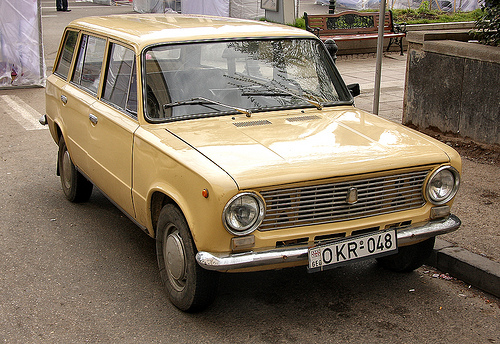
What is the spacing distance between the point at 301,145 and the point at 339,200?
0.47 m

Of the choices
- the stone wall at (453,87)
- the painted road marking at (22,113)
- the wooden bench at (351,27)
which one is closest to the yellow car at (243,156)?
the stone wall at (453,87)

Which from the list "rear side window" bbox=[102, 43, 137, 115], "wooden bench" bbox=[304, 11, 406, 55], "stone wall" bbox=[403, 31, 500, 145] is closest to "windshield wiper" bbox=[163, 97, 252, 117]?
"rear side window" bbox=[102, 43, 137, 115]

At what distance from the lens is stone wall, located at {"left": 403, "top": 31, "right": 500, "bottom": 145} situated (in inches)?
291

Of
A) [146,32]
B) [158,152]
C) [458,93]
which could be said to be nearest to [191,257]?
[158,152]

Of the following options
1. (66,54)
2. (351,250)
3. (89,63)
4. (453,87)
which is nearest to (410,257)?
(351,250)

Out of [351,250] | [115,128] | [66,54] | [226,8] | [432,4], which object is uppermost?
[432,4]

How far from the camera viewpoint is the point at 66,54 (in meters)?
6.50

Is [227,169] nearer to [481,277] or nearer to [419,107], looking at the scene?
[481,277]

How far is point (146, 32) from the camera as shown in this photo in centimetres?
502

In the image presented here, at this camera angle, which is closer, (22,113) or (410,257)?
(410,257)

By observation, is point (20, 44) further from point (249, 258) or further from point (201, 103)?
point (249, 258)

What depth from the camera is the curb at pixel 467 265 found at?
4539 mm

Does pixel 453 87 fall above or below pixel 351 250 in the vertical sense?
above

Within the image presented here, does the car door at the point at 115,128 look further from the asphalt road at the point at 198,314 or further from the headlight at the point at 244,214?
the headlight at the point at 244,214
